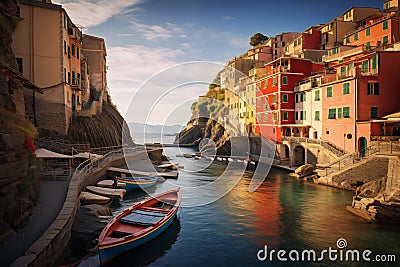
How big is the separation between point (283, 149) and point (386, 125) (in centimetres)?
1635

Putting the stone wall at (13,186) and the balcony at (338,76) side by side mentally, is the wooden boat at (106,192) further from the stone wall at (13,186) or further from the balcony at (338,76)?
the balcony at (338,76)

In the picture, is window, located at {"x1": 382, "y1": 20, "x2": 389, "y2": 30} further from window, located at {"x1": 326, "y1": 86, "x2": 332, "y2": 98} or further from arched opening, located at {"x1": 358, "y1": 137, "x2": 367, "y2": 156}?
arched opening, located at {"x1": 358, "y1": 137, "x2": 367, "y2": 156}

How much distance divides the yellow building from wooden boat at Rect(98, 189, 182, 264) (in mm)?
18005

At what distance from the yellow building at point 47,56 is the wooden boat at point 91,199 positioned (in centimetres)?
1272

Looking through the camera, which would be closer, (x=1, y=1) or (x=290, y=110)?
(x=1, y=1)

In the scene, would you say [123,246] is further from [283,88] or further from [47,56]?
[283,88]

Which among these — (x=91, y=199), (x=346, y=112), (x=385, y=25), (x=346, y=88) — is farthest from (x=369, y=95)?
(x=91, y=199)

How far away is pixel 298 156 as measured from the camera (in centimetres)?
3984

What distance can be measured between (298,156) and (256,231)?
83.9 ft

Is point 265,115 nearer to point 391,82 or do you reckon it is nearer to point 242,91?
point 242,91

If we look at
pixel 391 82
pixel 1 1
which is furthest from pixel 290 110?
pixel 1 1

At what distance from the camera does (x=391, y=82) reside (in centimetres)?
2928

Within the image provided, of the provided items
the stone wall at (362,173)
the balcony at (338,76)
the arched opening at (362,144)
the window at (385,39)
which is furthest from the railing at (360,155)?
the window at (385,39)

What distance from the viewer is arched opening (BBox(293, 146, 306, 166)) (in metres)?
39.4
